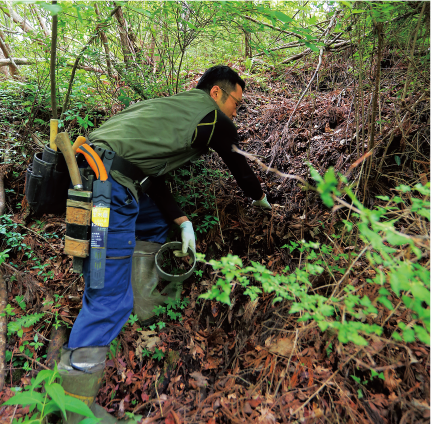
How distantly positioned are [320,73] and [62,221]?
458cm

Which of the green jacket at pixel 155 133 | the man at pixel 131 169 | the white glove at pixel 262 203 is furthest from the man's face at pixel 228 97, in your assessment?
the white glove at pixel 262 203

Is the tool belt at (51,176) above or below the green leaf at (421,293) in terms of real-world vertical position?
below

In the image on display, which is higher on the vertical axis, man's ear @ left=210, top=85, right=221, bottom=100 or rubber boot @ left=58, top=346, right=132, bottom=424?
man's ear @ left=210, top=85, right=221, bottom=100

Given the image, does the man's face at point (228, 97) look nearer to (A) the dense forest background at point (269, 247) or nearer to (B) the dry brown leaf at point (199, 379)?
(A) the dense forest background at point (269, 247)

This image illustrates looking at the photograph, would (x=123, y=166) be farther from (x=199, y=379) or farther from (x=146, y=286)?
(x=199, y=379)

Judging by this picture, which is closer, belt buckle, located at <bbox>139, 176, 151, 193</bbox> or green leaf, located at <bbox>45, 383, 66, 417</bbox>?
green leaf, located at <bbox>45, 383, 66, 417</bbox>

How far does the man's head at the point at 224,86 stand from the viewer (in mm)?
2652

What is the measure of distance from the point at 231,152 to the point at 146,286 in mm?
1825

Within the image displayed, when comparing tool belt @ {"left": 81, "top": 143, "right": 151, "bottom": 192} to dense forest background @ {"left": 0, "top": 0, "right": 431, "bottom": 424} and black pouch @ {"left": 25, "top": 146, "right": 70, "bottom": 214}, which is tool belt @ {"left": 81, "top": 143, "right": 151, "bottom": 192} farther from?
dense forest background @ {"left": 0, "top": 0, "right": 431, "bottom": 424}

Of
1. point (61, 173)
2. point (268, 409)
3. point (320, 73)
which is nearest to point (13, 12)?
point (61, 173)

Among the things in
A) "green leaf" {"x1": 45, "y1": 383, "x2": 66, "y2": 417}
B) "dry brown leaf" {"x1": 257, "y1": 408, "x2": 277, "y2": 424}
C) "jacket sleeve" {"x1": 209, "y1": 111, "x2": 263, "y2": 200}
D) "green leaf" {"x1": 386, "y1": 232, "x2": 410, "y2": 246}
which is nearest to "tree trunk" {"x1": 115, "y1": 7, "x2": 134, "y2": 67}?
"jacket sleeve" {"x1": 209, "y1": 111, "x2": 263, "y2": 200}

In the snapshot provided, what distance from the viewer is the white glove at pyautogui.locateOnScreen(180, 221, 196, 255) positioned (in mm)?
2680

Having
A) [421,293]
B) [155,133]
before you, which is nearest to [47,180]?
[155,133]

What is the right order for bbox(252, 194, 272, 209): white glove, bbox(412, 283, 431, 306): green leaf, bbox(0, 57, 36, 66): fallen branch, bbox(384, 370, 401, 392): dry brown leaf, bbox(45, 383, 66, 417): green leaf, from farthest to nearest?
bbox(0, 57, 36, 66): fallen branch, bbox(252, 194, 272, 209): white glove, bbox(384, 370, 401, 392): dry brown leaf, bbox(45, 383, 66, 417): green leaf, bbox(412, 283, 431, 306): green leaf
